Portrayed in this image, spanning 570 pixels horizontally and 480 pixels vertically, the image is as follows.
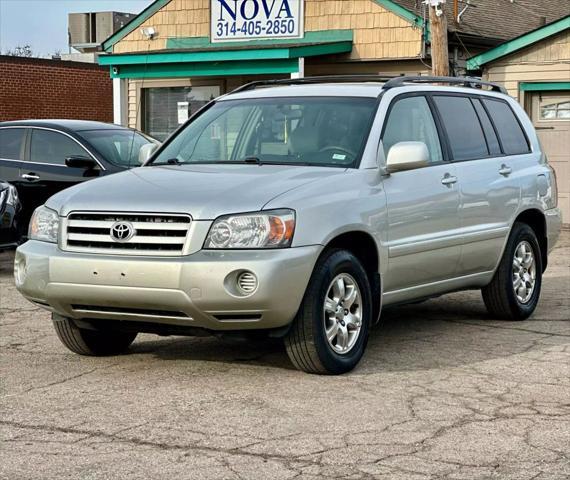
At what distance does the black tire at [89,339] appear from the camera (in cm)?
785

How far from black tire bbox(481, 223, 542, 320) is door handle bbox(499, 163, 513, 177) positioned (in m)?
0.47

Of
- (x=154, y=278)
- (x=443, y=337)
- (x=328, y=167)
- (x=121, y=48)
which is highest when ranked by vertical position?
(x=121, y=48)

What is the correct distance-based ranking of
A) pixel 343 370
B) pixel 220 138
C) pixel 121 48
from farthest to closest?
pixel 121 48 → pixel 220 138 → pixel 343 370

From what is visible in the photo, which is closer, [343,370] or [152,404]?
[152,404]

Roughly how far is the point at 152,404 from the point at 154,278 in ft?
2.36

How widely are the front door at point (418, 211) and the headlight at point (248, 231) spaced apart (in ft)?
3.82

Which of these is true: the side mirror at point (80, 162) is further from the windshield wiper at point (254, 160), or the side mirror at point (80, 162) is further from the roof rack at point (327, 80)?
the windshield wiper at point (254, 160)

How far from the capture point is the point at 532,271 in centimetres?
984

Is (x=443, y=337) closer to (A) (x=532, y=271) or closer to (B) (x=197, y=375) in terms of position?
(A) (x=532, y=271)

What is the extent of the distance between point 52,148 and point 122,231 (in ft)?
25.8

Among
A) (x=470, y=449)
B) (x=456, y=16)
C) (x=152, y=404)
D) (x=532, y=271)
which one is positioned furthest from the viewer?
(x=456, y=16)

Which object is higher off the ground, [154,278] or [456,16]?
[456,16]

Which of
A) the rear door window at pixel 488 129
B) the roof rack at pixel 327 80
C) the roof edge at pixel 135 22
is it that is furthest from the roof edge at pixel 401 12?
the roof rack at pixel 327 80

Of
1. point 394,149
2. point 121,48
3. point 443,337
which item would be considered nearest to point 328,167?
point 394,149
